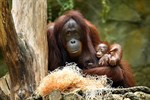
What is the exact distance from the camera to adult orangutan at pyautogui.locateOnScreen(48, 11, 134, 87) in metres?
4.36

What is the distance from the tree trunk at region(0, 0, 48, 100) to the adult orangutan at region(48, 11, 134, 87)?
0.30m

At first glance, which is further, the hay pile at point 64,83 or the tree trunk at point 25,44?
the tree trunk at point 25,44

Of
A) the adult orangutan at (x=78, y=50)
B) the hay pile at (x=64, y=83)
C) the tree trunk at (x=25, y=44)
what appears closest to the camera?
the hay pile at (x=64, y=83)

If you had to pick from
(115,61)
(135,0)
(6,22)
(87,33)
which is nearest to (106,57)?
(115,61)

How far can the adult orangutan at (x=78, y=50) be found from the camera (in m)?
4.36

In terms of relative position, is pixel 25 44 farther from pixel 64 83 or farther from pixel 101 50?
pixel 101 50

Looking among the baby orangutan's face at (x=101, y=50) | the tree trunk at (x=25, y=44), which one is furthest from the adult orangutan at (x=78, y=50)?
the tree trunk at (x=25, y=44)

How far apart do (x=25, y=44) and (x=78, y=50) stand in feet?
2.06

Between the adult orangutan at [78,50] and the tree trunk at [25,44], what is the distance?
300mm

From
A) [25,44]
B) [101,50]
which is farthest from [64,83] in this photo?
[101,50]

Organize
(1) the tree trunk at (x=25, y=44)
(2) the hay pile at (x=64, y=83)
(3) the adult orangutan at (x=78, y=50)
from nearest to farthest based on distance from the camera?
(2) the hay pile at (x=64, y=83)
(1) the tree trunk at (x=25, y=44)
(3) the adult orangutan at (x=78, y=50)

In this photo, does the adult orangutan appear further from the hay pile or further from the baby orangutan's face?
the hay pile

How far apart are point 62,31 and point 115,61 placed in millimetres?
610

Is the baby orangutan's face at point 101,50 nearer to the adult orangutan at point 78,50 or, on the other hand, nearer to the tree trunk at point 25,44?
the adult orangutan at point 78,50
